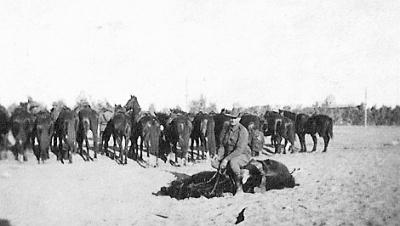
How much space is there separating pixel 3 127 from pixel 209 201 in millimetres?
8394

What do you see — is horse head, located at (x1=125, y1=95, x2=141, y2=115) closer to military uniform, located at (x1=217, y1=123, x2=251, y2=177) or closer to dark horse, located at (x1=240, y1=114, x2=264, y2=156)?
dark horse, located at (x1=240, y1=114, x2=264, y2=156)

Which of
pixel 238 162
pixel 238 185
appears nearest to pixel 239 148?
pixel 238 162

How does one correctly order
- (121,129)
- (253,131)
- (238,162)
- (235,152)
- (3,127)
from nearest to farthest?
(238,162) < (235,152) < (3,127) < (121,129) < (253,131)

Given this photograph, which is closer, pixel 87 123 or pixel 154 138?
pixel 154 138

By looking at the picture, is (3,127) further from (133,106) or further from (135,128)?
(133,106)

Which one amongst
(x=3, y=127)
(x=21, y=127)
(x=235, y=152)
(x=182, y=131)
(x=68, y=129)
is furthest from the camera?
(x=182, y=131)

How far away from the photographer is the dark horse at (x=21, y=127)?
1402 centimetres

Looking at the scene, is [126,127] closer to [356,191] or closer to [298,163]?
[298,163]

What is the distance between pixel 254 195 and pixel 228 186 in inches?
34.3

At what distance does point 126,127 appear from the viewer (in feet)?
49.7

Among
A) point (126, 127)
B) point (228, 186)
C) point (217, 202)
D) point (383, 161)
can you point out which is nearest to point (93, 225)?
point (217, 202)

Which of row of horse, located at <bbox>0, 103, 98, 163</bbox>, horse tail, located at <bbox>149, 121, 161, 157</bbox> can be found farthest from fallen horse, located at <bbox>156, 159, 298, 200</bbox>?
row of horse, located at <bbox>0, 103, 98, 163</bbox>

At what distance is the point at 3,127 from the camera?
45.8 ft

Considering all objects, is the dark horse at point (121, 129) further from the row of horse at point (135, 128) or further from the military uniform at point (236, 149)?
the military uniform at point (236, 149)
